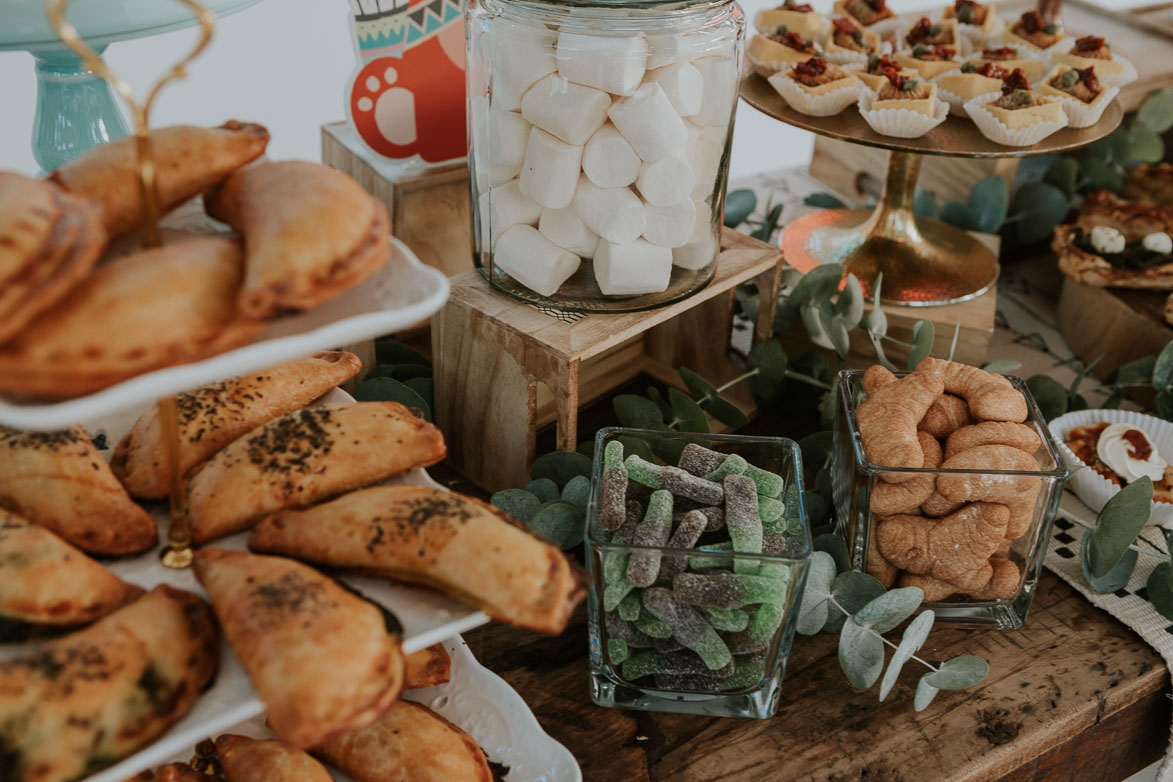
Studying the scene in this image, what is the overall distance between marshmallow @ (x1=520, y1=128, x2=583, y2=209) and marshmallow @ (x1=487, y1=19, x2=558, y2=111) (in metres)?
0.04

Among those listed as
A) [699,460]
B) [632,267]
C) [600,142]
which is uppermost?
[600,142]

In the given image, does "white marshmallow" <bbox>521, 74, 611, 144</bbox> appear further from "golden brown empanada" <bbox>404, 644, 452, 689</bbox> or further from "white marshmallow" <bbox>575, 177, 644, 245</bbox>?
"golden brown empanada" <bbox>404, 644, 452, 689</bbox>

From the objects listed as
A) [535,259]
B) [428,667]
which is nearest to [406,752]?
[428,667]

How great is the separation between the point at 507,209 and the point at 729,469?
0.99ft

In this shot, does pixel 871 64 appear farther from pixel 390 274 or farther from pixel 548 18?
pixel 390 274

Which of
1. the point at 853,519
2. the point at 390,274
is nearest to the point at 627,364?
the point at 853,519

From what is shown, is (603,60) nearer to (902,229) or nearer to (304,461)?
(304,461)

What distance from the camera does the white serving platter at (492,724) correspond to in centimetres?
66

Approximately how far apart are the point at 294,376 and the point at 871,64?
88cm

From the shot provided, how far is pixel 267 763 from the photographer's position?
60 centimetres

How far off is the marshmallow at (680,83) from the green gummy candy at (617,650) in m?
0.42

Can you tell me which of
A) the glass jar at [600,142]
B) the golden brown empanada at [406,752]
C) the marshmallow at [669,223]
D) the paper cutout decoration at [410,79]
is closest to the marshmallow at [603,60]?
the glass jar at [600,142]

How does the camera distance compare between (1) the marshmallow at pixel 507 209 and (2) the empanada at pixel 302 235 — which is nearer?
(2) the empanada at pixel 302 235

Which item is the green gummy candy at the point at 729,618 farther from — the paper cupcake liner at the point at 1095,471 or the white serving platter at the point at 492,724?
the paper cupcake liner at the point at 1095,471
